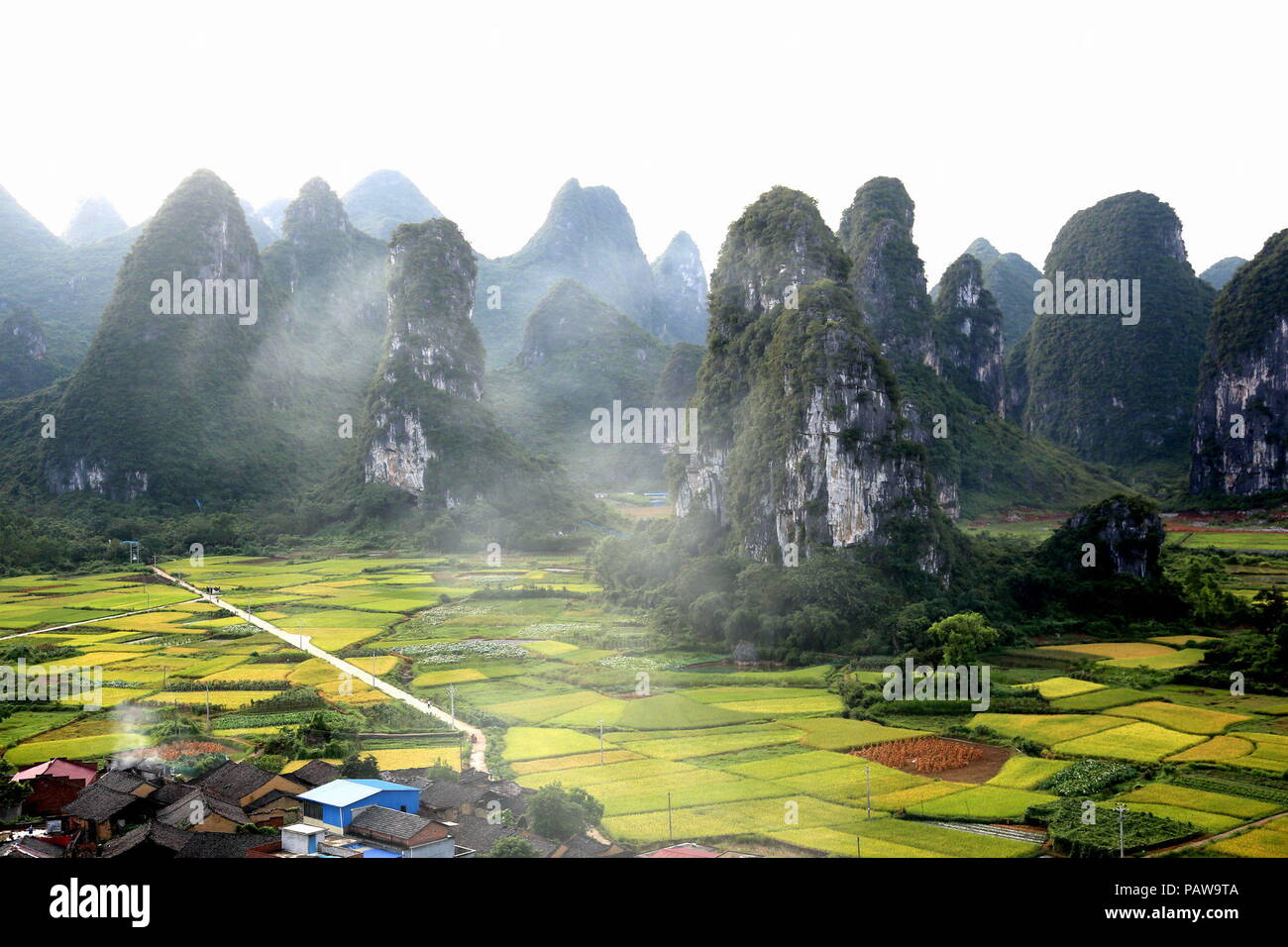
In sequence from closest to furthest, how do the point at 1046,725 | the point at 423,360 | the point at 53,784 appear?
the point at 53,784 → the point at 1046,725 → the point at 423,360

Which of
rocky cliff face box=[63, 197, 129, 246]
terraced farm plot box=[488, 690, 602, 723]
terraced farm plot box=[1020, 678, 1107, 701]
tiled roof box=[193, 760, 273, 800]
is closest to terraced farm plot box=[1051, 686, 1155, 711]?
terraced farm plot box=[1020, 678, 1107, 701]

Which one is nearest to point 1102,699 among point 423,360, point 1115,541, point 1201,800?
point 1201,800

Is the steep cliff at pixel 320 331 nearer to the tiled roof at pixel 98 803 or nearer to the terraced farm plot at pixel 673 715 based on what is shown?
the terraced farm plot at pixel 673 715

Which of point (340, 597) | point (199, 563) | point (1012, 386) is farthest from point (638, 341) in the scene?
point (340, 597)

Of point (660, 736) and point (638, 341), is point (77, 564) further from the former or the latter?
point (638, 341)

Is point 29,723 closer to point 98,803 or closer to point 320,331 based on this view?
point 98,803

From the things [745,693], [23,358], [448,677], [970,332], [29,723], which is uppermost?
[970,332]

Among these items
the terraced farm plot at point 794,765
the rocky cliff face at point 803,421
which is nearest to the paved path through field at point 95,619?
the rocky cliff face at point 803,421
